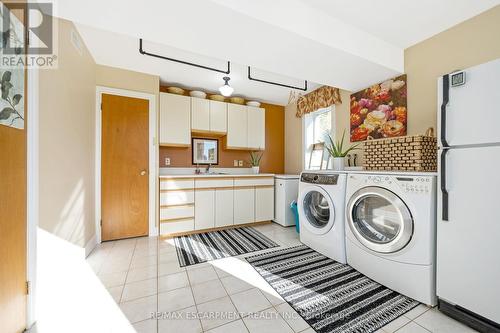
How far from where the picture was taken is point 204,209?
9.80 feet

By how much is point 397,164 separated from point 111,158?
11.0ft

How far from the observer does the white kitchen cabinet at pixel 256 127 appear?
3.71 meters

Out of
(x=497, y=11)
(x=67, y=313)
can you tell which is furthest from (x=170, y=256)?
(x=497, y=11)

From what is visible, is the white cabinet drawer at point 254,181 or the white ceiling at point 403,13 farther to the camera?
the white cabinet drawer at point 254,181

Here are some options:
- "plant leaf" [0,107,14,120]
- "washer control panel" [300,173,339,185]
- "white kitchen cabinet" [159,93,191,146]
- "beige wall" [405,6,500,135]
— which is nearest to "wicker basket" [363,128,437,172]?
"beige wall" [405,6,500,135]

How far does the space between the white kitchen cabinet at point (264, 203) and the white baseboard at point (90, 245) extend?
2250 mm

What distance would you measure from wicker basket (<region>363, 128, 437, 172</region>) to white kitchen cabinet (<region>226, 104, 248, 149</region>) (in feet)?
7.10

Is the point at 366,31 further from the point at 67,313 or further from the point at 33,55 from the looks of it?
the point at 67,313

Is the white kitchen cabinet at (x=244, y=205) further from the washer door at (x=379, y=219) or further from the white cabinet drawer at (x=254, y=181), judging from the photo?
the washer door at (x=379, y=219)

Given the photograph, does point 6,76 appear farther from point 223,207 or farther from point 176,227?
point 223,207

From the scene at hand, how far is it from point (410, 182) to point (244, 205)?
2273 millimetres

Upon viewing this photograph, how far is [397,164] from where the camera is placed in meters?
1.85

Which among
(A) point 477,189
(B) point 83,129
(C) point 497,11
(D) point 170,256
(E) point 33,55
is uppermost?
(C) point 497,11

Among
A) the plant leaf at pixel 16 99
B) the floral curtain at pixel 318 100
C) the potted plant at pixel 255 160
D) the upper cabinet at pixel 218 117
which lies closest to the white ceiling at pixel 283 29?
the floral curtain at pixel 318 100
